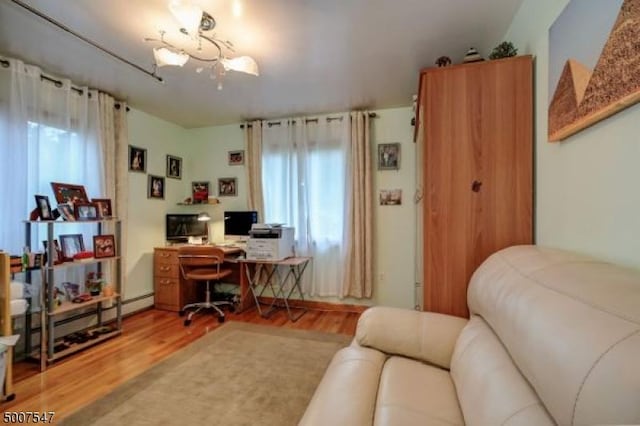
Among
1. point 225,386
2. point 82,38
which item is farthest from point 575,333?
point 82,38

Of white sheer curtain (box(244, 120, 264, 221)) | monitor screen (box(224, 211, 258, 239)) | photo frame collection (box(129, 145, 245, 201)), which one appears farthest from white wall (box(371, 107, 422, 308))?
photo frame collection (box(129, 145, 245, 201))

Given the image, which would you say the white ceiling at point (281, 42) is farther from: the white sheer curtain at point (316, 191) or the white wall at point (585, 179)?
the white sheer curtain at point (316, 191)

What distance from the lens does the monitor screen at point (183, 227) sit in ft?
12.8

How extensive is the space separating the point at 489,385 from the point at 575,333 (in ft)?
1.35

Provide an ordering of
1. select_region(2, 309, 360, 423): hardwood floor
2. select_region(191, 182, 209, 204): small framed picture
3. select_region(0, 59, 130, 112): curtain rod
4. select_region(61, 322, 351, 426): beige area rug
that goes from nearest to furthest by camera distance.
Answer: select_region(61, 322, 351, 426): beige area rug < select_region(2, 309, 360, 423): hardwood floor < select_region(0, 59, 130, 112): curtain rod < select_region(191, 182, 209, 204): small framed picture

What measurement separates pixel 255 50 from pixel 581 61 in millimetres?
1958

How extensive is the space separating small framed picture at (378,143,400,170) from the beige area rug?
2035 mm

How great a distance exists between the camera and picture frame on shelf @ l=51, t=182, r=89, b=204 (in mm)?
2494

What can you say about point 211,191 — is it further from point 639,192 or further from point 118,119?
point 639,192

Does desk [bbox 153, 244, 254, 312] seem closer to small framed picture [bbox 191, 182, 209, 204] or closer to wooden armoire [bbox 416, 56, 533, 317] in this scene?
small framed picture [bbox 191, 182, 209, 204]

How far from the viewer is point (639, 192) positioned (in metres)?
0.82

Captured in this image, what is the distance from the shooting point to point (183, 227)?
400 cm

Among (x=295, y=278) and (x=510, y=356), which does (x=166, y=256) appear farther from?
(x=510, y=356)

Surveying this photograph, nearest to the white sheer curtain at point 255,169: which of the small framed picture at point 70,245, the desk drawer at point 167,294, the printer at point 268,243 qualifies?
the printer at point 268,243
